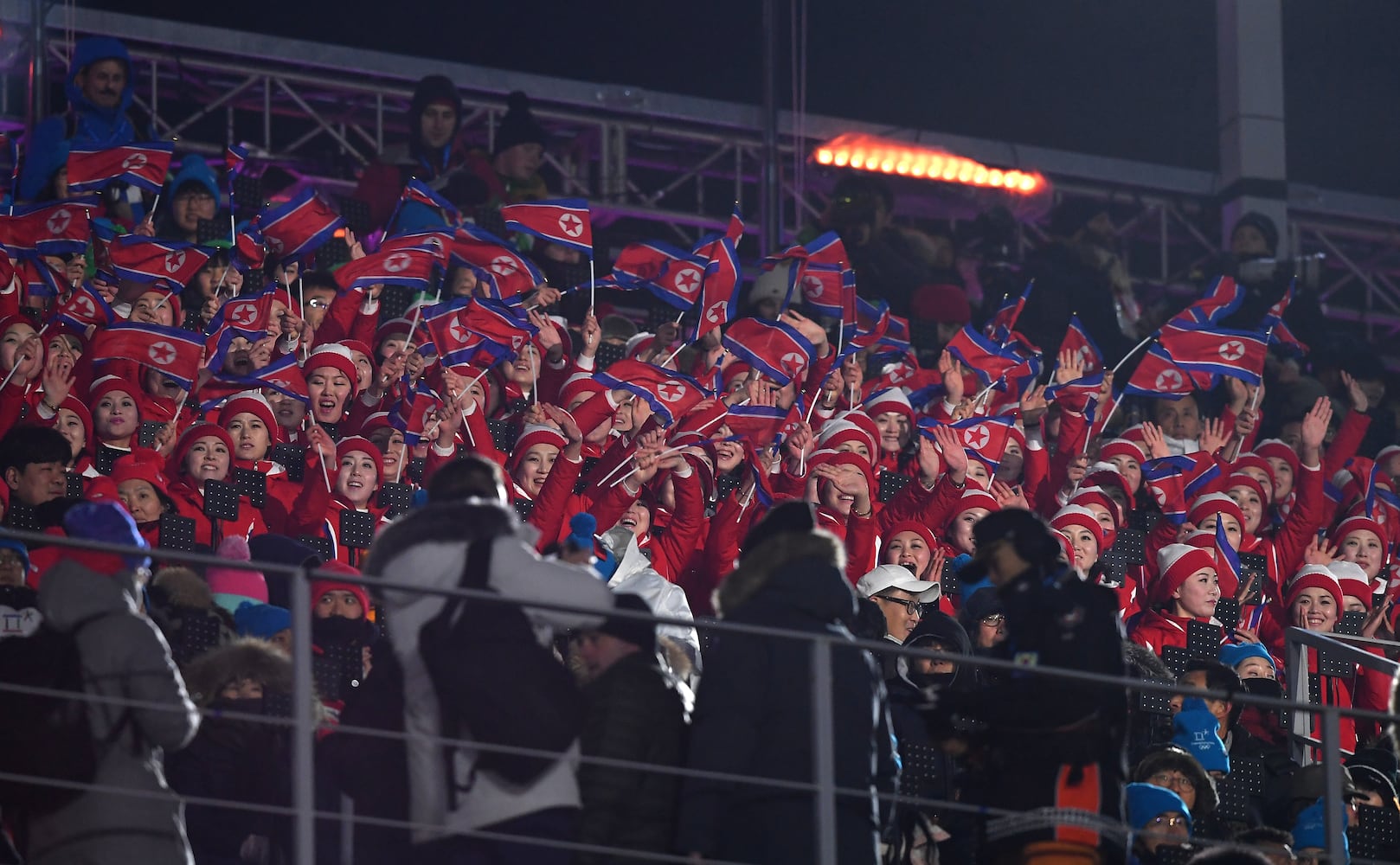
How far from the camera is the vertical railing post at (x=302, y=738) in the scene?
17.0 feet

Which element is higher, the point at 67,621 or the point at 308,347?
the point at 308,347

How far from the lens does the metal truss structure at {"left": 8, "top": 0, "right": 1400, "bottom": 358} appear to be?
13.3 m

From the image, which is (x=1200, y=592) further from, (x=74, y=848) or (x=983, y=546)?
(x=74, y=848)

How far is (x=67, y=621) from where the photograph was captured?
5305mm

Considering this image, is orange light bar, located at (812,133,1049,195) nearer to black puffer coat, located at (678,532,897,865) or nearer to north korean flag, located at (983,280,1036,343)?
north korean flag, located at (983,280,1036,343)

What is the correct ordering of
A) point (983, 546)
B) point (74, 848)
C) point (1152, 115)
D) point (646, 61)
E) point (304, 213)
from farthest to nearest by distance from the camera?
point (1152, 115) → point (646, 61) → point (304, 213) → point (983, 546) → point (74, 848)

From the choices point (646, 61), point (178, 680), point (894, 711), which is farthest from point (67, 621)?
point (646, 61)

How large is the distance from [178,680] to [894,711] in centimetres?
262

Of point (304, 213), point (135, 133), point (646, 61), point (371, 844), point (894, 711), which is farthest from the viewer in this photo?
point (646, 61)

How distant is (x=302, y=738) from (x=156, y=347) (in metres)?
4.95

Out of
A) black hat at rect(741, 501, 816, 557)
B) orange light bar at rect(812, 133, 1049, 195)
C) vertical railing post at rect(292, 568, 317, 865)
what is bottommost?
vertical railing post at rect(292, 568, 317, 865)

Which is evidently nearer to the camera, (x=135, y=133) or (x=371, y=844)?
(x=371, y=844)

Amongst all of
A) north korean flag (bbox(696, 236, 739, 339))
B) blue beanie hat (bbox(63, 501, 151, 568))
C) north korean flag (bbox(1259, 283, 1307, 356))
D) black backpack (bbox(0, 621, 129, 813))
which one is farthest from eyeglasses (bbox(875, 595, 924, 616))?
black backpack (bbox(0, 621, 129, 813))

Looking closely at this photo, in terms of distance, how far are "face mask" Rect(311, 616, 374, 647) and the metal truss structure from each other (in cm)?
522
